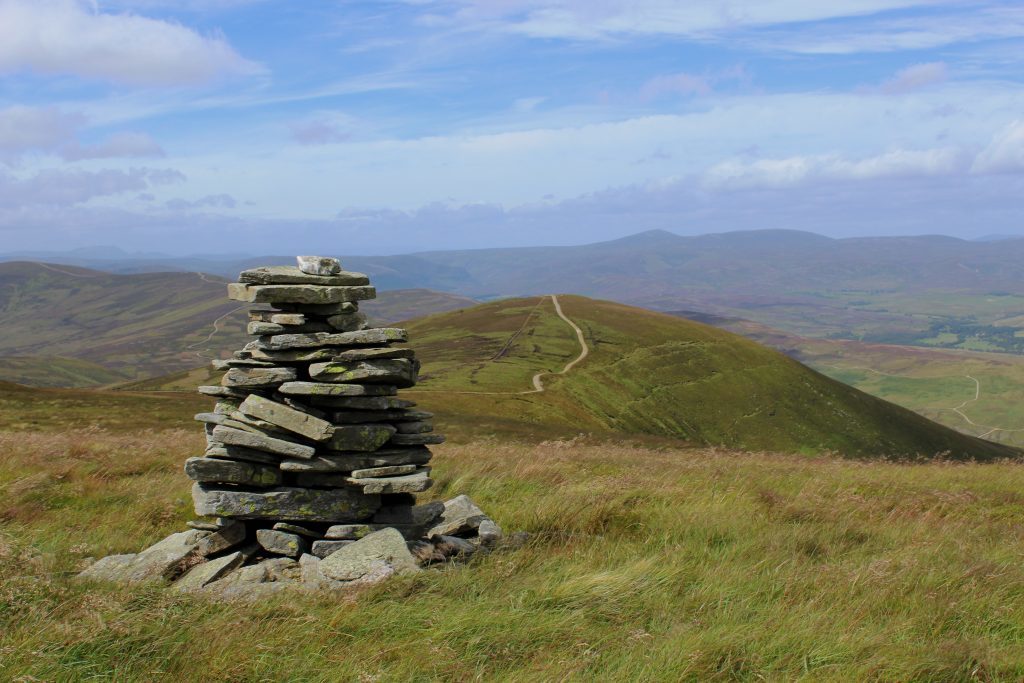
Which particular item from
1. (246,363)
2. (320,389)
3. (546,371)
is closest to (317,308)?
(246,363)

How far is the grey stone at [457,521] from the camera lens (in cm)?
1191

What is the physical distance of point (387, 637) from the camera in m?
7.68

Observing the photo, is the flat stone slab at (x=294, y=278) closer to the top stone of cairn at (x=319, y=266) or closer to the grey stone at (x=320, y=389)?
the top stone of cairn at (x=319, y=266)

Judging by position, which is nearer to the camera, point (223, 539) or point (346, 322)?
point (223, 539)

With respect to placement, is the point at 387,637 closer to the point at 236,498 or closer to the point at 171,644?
the point at 171,644

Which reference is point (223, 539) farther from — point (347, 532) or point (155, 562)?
point (347, 532)

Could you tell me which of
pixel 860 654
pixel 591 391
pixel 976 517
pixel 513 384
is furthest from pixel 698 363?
pixel 860 654

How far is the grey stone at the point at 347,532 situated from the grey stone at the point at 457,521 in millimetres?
979

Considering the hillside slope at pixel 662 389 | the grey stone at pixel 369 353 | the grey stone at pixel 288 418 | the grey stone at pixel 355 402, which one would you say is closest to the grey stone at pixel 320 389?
the grey stone at pixel 355 402

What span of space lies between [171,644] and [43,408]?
55927 mm

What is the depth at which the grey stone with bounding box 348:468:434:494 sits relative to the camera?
11859 millimetres

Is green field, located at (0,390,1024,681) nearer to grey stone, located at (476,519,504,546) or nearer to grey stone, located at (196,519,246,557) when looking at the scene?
grey stone, located at (476,519,504,546)

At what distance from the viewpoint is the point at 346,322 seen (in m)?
13.4

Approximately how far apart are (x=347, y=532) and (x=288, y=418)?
1961 mm
